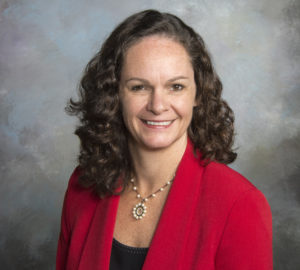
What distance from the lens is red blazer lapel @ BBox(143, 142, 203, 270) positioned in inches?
92.4

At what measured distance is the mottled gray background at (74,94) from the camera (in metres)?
4.58

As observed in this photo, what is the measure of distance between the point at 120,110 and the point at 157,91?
430 mm

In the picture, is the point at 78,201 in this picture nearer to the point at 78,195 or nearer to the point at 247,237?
the point at 78,195

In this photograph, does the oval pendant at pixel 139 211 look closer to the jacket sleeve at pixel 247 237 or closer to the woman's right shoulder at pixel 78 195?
the woman's right shoulder at pixel 78 195

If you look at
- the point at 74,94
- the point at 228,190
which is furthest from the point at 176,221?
the point at 74,94

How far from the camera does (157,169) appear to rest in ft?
8.88

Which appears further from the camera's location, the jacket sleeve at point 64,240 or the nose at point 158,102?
→ the jacket sleeve at point 64,240

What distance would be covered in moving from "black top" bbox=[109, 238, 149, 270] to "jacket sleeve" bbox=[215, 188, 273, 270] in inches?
17.8

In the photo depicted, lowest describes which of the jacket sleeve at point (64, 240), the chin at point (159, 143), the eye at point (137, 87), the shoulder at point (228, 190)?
the jacket sleeve at point (64, 240)

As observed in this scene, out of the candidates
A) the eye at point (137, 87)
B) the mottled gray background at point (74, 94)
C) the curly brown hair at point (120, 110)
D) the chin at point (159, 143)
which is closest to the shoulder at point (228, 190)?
the curly brown hair at point (120, 110)

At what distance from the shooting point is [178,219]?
242cm

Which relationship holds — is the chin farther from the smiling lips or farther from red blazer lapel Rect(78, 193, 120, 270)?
red blazer lapel Rect(78, 193, 120, 270)

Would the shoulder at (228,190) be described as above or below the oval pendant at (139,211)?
above

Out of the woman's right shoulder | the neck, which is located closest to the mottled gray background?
the woman's right shoulder
